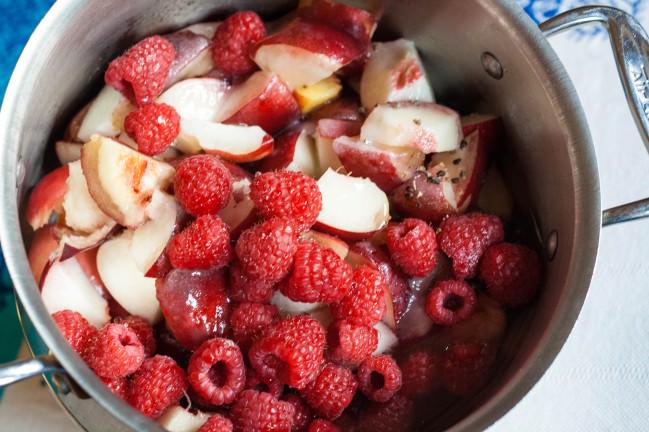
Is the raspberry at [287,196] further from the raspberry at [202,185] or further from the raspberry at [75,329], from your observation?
the raspberry at [75,329]

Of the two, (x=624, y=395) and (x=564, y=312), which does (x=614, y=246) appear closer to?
(x=624, y=395)

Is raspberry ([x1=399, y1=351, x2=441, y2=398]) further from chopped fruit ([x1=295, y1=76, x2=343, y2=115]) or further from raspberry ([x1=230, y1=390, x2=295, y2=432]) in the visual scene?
chopped fruit ([x1=295, y1=76, x2=343, y2=115])

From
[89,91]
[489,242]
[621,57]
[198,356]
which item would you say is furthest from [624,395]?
[89,91]

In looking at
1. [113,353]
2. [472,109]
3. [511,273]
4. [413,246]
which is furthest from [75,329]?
[472,109]

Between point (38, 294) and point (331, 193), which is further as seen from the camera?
point (331, 193)

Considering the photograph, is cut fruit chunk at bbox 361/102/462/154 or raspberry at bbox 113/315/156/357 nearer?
raspberry at bbox 113/315/156/357

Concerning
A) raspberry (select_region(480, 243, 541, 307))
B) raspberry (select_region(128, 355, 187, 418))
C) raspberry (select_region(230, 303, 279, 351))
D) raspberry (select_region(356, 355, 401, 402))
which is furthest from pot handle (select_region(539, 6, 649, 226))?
raspberry (select_region(128, 355, 187, 418))
